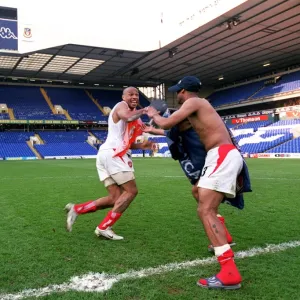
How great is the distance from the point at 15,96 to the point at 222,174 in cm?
5213

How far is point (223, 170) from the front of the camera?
11.2 ft

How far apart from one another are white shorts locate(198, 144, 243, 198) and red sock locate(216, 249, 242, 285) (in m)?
0.58

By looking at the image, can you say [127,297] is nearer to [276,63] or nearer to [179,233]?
[179,233]

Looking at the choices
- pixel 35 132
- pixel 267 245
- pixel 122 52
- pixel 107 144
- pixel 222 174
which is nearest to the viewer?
pixel 222 174

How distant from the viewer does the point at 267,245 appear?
14.5 ft

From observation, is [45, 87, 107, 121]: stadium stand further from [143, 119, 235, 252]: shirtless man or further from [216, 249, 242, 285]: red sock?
[216, 249, 242, 285]: red sock

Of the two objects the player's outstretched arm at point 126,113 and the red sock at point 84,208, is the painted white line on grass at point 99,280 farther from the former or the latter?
the player's outstretched arm at point 126,113

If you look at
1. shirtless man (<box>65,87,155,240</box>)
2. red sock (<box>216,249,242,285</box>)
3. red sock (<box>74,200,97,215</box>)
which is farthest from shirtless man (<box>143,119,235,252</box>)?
red sock (<box>74,200,97,215</box>)

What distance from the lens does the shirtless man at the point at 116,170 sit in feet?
15.9

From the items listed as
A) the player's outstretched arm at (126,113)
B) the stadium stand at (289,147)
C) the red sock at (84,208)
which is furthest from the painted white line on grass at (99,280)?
the stadium stand at (289,147)

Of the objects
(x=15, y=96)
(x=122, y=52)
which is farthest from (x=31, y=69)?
(x=122, y=52)

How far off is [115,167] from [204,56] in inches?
1401

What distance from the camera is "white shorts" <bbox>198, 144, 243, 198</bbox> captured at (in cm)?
339

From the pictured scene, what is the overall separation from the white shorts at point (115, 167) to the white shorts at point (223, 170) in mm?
1573
